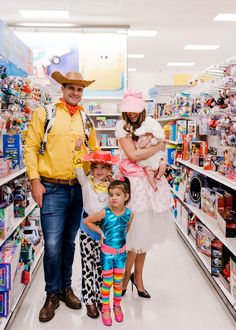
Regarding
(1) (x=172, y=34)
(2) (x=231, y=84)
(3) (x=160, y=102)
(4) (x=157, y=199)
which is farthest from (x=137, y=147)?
(1) (x=172, y=34)

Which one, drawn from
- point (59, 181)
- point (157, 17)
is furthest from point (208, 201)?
point (157, 17)

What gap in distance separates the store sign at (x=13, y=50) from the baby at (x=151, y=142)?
1.26 metres

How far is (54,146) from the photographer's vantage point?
2.55 metres

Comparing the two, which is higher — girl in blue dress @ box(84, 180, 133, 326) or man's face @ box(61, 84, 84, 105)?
→ man's face @ box(61, 84, 84, 105)

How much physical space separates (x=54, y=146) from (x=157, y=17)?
20.0ft

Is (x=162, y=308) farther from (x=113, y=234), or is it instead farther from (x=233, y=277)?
(x=113, y=234)

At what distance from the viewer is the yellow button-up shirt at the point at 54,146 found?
2.52 meters

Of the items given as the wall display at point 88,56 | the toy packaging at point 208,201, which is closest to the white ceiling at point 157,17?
the wall display at point 88,56

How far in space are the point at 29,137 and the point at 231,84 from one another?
1.62 meters

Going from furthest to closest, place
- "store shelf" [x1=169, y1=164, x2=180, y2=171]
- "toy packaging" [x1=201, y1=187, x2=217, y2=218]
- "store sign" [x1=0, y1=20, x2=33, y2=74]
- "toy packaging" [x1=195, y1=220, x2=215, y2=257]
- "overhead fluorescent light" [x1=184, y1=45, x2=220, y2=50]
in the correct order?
1. "overhead fluorescent light" [x1=184, y1=45, x2=220, y2=50]
2. "store shelf" [x1=169, y1=164, x2=180, y2=171]
3. "toy packaging" [x1=195, y1=220, x2=215, y2=257]
4. "toy packaging" [x1=201, y1=187, x2=217, y2=218]
5. "store sign" [x1=0, y1=20, x2=33, y2=74]

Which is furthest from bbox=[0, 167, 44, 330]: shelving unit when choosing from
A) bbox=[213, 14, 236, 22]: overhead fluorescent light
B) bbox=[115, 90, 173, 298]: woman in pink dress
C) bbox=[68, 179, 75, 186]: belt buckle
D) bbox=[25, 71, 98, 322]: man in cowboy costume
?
bbox=[213, 14, 236, 22]: overhead fluorescent light

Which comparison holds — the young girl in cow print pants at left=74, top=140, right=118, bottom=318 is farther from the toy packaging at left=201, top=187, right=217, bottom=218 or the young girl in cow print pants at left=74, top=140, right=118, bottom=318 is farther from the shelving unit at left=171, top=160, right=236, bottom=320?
the toy packaging at left=201, top=187, right=217, bottom=218

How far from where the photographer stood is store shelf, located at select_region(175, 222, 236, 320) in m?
2.71

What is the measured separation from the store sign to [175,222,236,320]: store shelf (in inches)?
101
